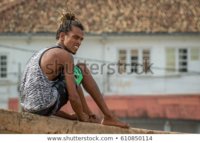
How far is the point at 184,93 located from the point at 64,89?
12.4 metres

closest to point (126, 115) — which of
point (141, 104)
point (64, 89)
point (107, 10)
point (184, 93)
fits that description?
point (141, 104)

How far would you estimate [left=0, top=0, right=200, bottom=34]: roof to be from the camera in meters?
16.7

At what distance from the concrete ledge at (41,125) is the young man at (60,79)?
11 centimetres

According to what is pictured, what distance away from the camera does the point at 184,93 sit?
16.4 metres

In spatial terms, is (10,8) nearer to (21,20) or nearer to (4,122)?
(21,20)

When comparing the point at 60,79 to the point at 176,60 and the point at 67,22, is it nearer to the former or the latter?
the point at 67,22

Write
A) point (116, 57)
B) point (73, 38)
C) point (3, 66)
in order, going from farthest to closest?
1. point (3, 66)
2. point (116, 57)
3. point (73, 38)

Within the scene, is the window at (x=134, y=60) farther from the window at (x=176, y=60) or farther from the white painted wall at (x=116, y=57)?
the window at (x=176, y=60)

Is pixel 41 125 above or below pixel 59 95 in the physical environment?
below

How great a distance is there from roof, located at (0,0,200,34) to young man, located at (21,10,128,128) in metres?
12.3

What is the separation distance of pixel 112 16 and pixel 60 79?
42.5ft

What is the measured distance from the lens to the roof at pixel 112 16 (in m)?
16.7

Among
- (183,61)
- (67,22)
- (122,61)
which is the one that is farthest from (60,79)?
(183,61)

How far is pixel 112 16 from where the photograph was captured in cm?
1709
